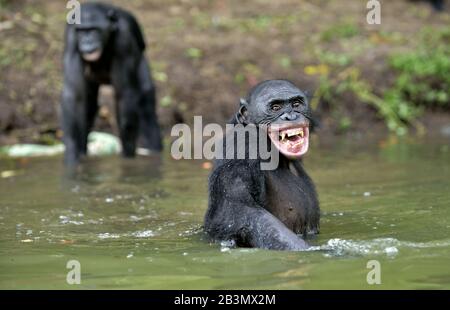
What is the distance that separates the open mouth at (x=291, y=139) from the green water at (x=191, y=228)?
2.26 ft

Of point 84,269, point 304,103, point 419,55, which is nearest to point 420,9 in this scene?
point 419,55

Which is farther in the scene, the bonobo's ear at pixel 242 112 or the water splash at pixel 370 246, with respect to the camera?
the bonobo's ear at pixel 242 112

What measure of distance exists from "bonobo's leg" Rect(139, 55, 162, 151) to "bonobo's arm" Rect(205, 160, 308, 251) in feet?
22.4

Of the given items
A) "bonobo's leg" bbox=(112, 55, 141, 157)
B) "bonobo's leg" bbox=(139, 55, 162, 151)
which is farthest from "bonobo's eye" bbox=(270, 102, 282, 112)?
"bonobo's leg" bbox=(139, 55, 162, 151)

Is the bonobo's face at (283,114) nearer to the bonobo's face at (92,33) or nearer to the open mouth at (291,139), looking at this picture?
the open mouth at (291,139)

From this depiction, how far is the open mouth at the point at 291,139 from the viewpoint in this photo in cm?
663

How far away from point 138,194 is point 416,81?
788cm

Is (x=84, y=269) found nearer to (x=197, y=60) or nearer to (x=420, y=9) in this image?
(x=197, y=60)

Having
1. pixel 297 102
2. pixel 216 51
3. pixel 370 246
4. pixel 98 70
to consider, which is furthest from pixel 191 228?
pixel 216 51

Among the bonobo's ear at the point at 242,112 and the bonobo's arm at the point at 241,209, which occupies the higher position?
the bonobo's ear at the point at 242,112

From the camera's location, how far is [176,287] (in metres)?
5.36

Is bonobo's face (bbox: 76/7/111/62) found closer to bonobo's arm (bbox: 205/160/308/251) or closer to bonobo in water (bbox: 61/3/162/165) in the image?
bonobo in water (bbox: 61/3/162/165)

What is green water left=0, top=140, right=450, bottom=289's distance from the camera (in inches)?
219

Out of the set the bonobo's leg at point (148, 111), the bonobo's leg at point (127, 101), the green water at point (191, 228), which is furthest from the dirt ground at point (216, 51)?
the green water at point (191, 228)
